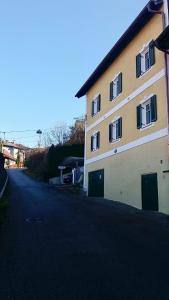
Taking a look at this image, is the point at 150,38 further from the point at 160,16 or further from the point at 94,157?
the point at 94,157

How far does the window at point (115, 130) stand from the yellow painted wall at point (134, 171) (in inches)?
45.4

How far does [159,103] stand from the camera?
1633 cm

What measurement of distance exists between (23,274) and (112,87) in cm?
1754

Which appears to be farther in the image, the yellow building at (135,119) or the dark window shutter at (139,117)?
the dark window shutter at (139,117)

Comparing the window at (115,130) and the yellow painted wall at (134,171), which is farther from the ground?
the window at (115,130)

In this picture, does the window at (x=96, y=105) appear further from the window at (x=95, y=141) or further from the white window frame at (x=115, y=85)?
the white window frame at (x=115, y=85)

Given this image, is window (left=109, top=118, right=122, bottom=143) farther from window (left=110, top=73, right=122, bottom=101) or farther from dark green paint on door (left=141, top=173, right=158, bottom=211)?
dark green paint on door (left=141, top=173, right=158, bottom=211)

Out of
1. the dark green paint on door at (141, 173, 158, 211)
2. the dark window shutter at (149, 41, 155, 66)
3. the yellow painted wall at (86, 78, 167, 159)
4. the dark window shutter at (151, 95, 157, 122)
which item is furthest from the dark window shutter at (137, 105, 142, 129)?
the dark green paint on door at (141, 173, 158, 211)

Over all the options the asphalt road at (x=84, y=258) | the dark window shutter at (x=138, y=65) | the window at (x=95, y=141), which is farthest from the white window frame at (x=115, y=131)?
the asphalt road at (x=84, y=258)

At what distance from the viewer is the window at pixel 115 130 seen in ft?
70.4

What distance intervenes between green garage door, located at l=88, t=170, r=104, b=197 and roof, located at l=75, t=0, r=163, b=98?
6902 millimetres

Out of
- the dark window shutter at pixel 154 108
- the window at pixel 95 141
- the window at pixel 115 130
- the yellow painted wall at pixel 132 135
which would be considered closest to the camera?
the yellow painted wall at pixel 132 135

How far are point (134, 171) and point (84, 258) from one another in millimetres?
10487

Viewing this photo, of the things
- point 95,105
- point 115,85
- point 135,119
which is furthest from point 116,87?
point 95,105
